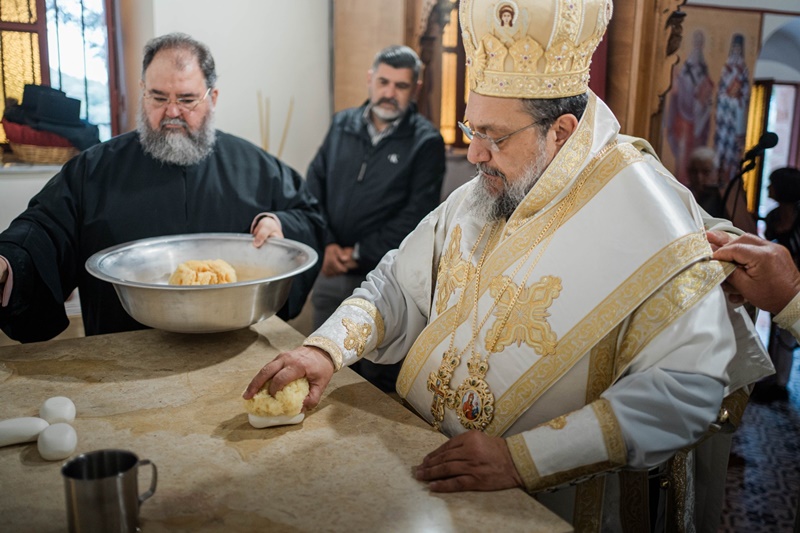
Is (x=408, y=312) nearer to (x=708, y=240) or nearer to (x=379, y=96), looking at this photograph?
(x=708, y=240)

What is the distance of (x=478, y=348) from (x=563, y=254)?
0.34 meters

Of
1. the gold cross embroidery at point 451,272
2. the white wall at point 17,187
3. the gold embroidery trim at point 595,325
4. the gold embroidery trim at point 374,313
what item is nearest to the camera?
the gold embroidery trim at point 595,325

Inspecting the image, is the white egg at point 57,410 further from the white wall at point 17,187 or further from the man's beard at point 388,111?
the white wall at point 17,187

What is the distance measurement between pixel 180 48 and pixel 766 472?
3.75 metres

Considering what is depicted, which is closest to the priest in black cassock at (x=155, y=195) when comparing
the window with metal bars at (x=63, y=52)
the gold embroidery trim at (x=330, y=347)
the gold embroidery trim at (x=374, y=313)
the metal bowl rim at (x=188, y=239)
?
the metal bowl rim at (x=188, y=239)

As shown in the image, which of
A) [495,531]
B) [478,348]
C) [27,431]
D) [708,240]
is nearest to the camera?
[495,531]

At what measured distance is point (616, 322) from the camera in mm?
1797

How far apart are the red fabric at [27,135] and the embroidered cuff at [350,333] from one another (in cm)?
343

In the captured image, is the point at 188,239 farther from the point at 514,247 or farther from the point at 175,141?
the point at 514,247

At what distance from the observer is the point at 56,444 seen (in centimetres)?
166

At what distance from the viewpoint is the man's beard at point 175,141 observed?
3.16 m

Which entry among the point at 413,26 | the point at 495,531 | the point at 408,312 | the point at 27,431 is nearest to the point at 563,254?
the point at 408,312

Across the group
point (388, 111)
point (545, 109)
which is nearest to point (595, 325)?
point (545, 109)

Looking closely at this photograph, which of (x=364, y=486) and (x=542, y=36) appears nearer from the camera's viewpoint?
(x=364, y=486)
